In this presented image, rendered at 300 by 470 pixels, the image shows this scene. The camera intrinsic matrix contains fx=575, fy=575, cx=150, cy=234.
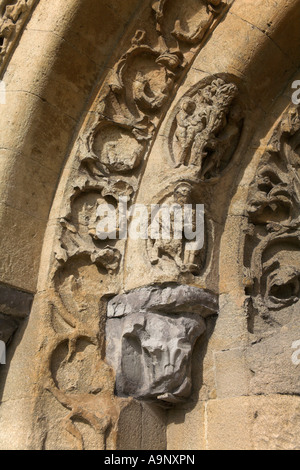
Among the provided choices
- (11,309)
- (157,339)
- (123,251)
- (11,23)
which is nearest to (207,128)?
(123,251)

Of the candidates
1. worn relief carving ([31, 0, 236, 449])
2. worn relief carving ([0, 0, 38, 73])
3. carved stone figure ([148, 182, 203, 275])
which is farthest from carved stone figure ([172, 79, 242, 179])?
worn relief carving ([0, 0, 38, 73])

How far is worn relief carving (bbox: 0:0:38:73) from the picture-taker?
141 inches

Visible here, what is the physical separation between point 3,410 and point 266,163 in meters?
2.12

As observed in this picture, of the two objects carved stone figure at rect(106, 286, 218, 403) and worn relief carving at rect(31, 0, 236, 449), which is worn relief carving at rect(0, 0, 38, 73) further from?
carved stone figure at rect(106, 286, 218, 403)

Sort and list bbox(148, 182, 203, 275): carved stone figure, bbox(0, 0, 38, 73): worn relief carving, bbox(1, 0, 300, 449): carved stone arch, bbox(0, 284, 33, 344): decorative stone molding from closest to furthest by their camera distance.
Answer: bbox(1, 0, 300, 449): carved stone arch < bbox(0, 284, 33, 344): decorative stone molding < bbox(148, 182, 203, 275): carved stone figure < bbox(0, 0, 38, 73): worn relief carving

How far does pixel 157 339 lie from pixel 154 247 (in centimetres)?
53

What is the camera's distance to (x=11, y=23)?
3.62m

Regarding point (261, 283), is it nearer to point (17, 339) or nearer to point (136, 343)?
point (136, 343)

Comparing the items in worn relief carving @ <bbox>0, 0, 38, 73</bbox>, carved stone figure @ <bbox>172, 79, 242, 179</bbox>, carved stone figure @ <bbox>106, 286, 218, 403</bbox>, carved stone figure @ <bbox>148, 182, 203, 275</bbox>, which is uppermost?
worn relief carving @ <bbox>0, 0, 38, 73</bbox>

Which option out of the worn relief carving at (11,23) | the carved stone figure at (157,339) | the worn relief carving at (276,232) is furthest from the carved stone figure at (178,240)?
the worn relief carving at (11,23)

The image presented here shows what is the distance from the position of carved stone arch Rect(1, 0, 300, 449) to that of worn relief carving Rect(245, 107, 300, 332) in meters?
0.11

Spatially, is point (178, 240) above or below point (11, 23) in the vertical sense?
below

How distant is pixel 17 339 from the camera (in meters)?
3.23

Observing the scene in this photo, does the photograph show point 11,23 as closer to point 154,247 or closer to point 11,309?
point 154,247
